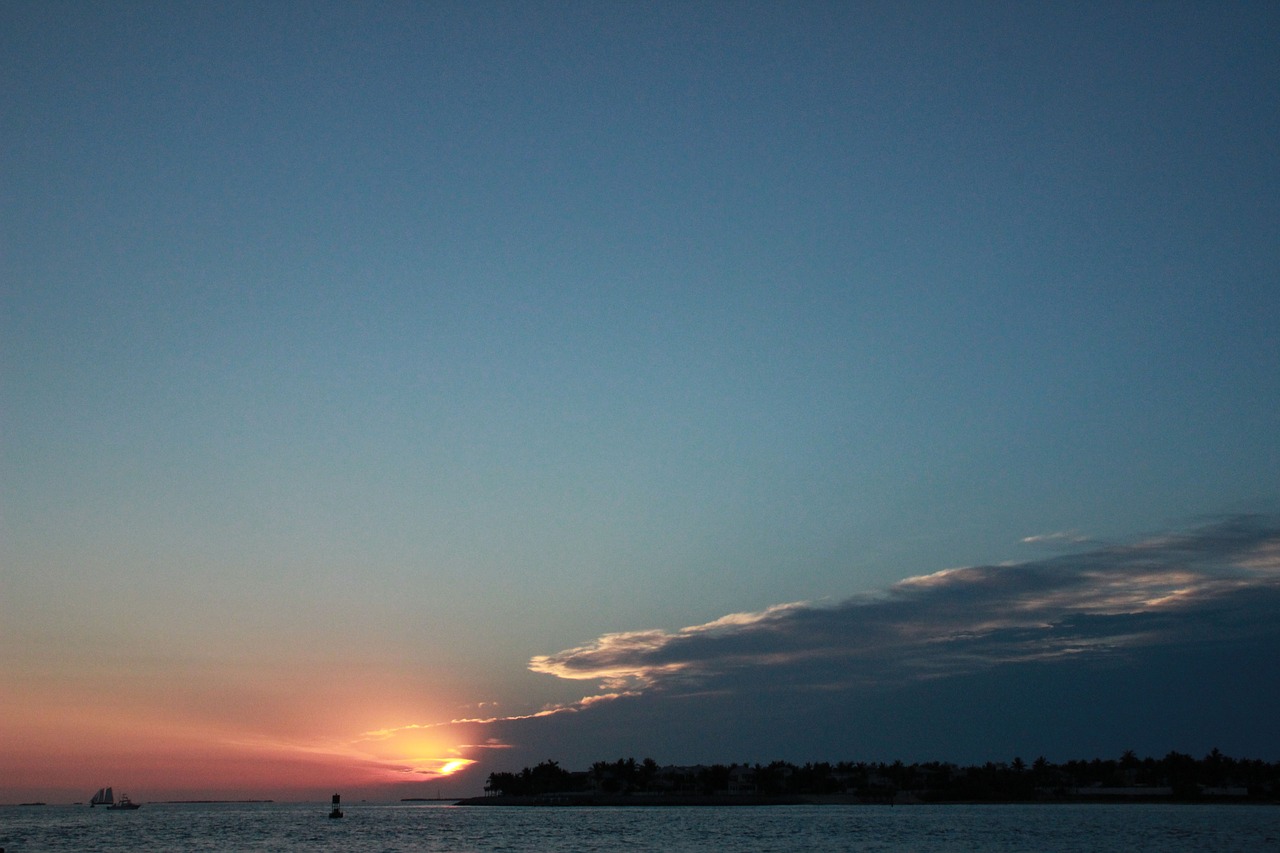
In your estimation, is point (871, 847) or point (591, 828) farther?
point (591, 828)

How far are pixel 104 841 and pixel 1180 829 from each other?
5935 inches

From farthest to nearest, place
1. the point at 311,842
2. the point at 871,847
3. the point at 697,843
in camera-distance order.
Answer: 1. the point at 311,842
2. the point at 697,843
3. the point at 871,847

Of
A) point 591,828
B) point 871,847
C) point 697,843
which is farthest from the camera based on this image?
point 591,828

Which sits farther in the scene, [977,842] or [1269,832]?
[1269,832]

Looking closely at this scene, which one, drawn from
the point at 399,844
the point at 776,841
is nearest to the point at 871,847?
the point at 776,841

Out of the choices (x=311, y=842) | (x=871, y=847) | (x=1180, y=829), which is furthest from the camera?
(x=1180, y=829)

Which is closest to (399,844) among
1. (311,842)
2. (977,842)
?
(311,842)

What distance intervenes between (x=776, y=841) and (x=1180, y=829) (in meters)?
65.9

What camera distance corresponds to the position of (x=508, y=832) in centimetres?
15625

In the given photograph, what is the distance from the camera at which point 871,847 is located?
114 meters

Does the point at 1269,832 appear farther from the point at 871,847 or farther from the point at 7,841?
the point at 7,841

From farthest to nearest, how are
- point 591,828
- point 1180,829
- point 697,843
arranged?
1. point 591,828
2. point 1180,829
3. point 697,843

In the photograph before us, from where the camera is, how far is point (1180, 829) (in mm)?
148000

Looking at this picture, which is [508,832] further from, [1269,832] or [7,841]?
[1269,832]
